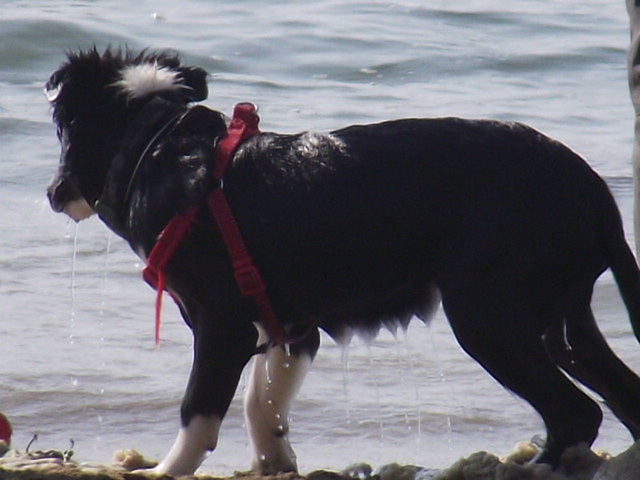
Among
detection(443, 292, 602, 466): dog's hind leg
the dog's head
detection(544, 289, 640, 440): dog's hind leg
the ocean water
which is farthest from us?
the ocean water

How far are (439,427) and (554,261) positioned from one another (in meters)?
1.65

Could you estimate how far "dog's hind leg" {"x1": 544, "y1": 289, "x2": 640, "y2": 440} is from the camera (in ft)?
13.3

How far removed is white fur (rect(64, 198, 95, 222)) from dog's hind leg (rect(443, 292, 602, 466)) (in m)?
1.27

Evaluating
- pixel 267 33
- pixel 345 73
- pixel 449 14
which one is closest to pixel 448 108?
pixel 345 73

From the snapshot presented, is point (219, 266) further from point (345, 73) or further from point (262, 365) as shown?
point (345, 73)

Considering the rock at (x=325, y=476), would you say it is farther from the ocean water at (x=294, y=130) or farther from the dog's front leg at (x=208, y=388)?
the ocean water at (x=294, y=130)

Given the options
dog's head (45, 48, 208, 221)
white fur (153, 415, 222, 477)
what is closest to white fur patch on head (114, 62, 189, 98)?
dog's head (45, 48, 208, 221)

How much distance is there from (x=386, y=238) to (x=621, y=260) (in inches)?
27.4

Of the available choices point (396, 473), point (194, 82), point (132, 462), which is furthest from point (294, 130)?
point (396, 473)

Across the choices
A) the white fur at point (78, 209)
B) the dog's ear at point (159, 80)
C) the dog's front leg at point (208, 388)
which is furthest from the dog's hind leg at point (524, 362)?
the white fur at point (78, 209)

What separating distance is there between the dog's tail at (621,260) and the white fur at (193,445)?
1.27 meters

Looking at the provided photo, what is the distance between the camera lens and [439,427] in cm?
528

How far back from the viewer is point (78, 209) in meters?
4.39

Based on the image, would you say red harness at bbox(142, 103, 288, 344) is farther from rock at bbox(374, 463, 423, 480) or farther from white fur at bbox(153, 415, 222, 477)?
rock at bbox(374, 463, 423, 480)
